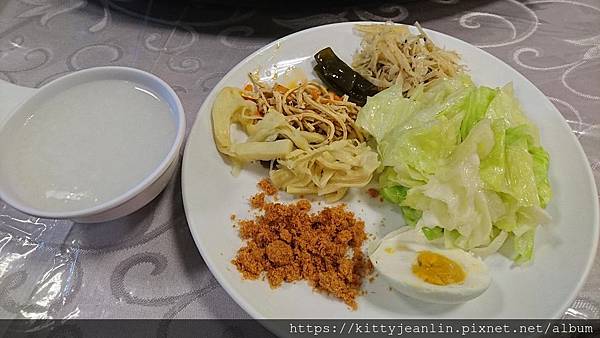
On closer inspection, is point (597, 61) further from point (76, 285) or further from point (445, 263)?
point (76, 285)

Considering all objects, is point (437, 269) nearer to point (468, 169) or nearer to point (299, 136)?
point (468, 169)

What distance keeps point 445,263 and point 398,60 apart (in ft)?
2.27

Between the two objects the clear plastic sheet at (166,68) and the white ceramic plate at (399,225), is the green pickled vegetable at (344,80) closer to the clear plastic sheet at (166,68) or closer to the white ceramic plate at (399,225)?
the white ceramic plate at (399,225)

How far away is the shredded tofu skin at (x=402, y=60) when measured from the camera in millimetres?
1535

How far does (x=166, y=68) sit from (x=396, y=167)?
0.88 metres

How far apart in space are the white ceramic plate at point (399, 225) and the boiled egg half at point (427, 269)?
5 cm

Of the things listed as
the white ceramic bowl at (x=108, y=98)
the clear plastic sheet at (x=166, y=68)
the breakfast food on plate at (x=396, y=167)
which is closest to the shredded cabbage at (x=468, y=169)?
the breakfast food on plate at (x=396, y=167)

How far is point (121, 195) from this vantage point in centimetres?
110

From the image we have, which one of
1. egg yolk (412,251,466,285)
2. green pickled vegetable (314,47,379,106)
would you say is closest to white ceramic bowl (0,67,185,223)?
green pickled vegetable (314,47,379,106)

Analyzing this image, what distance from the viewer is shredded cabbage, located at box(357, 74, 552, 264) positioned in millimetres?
1169

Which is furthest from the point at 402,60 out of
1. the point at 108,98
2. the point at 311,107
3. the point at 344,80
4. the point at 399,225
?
the point at 108,98

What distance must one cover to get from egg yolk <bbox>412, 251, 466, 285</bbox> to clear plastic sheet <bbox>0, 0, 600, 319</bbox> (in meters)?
0.31

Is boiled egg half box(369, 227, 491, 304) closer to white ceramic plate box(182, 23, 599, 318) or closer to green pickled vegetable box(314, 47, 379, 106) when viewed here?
white ceramic plate box(182, 23, 599, 318)

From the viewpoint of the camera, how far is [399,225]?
126cm
